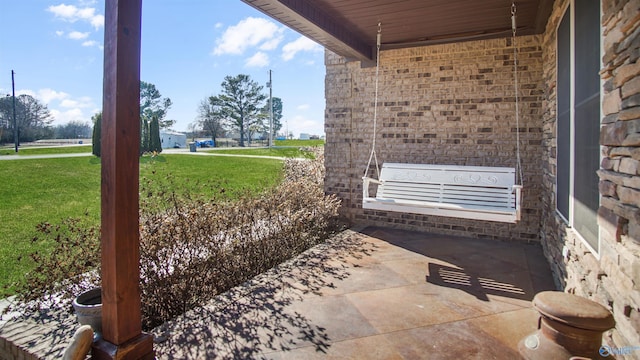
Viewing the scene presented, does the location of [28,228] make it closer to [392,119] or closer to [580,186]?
[392,119]

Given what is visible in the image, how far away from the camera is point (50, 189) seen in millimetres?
9797

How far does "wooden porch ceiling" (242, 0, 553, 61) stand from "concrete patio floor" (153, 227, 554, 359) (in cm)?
263

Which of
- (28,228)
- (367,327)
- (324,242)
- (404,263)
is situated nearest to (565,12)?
(404,263)

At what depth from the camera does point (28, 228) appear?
20.8 feet

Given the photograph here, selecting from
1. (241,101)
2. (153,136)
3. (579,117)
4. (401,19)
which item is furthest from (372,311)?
(241,101)

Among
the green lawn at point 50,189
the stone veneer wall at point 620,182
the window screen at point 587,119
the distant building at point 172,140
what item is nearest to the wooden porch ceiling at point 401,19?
the window screen at point 587,119

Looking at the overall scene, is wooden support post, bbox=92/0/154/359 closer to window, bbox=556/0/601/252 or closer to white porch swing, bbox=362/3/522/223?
window, bbox=556/0/601/252

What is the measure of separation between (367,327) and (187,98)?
3787 cm

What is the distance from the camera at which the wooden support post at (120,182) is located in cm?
196

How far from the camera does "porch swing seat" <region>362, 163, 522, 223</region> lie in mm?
4213

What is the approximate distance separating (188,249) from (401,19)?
3559 mm

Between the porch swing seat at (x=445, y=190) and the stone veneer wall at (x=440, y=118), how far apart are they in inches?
20.3

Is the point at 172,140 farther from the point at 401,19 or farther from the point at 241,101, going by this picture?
the point at 401,19

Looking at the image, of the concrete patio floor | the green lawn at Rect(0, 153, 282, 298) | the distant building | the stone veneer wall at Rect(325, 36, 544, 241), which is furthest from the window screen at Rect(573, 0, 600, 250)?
the distant building
